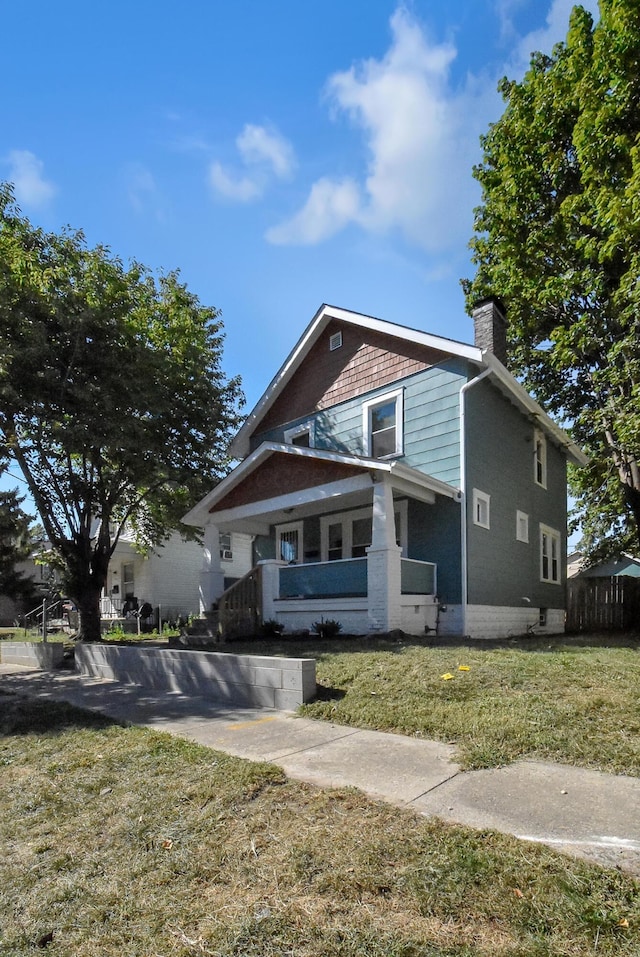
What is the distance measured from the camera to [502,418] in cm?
1463

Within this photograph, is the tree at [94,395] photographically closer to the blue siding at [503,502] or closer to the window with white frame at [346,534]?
the window with white frame at [346,534]

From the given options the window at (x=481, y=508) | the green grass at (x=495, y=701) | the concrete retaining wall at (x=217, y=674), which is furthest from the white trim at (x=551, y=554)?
the concrete retaining wall at (x=217, y=674)

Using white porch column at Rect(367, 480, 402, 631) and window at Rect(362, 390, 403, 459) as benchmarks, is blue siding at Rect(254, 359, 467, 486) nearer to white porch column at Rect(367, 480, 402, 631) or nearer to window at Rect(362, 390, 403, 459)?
window at Rect(362, 390, 403, 459)

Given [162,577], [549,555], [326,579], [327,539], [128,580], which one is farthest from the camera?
[128,580]

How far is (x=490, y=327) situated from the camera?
14.5 metres

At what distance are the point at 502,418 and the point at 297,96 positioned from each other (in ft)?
27.7

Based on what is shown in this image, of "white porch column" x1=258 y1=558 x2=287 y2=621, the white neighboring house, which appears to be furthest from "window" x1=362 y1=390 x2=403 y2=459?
the white neighboring house

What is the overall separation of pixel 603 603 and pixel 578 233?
1155cm

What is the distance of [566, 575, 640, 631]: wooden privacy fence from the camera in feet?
61.8

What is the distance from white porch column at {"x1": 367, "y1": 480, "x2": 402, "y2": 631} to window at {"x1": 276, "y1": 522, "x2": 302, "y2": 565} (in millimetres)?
5066

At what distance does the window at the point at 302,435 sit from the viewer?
16109mm

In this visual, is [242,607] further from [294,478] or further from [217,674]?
[217,674]

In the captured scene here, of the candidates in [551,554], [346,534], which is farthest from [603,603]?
[346,534]

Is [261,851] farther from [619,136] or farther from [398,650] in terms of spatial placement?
[619,136]
